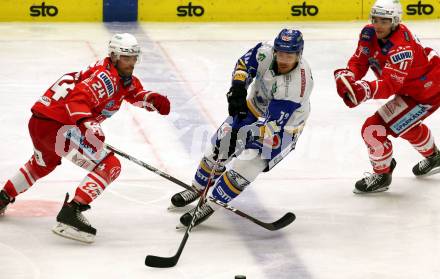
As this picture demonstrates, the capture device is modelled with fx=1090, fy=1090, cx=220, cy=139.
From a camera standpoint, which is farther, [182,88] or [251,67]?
[182,88]

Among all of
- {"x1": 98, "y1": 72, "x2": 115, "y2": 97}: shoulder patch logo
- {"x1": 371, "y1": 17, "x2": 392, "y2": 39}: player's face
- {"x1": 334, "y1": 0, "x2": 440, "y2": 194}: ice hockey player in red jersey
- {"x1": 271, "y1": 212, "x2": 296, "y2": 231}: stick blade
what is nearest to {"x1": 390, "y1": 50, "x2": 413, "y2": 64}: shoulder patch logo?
{"x1": 334, "y1": 0, "x2": 440, "y2": 194}: ice hockey player in red jersey

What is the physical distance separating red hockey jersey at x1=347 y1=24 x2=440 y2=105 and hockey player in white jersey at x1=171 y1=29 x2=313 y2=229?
575 mm

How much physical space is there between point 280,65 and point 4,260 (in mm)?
1776

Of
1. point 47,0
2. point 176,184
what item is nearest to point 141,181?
point 176,184

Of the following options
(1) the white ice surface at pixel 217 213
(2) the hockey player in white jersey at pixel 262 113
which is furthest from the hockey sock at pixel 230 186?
(1) the white ice surface at pixel 217 213

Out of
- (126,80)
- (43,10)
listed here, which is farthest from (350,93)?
(43,10)

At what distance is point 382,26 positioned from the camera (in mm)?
6352

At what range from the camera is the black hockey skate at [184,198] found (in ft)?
20.5

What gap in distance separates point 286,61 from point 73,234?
145 centimetres

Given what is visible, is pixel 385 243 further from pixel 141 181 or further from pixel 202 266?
pixel 141 181

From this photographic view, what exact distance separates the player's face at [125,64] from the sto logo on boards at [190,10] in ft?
17.2

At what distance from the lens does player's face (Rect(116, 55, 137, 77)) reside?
5773 millimetres

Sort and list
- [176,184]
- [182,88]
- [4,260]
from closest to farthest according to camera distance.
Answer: [4,260] → [176,184] → [182,88]

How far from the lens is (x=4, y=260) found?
5430 millimetres
